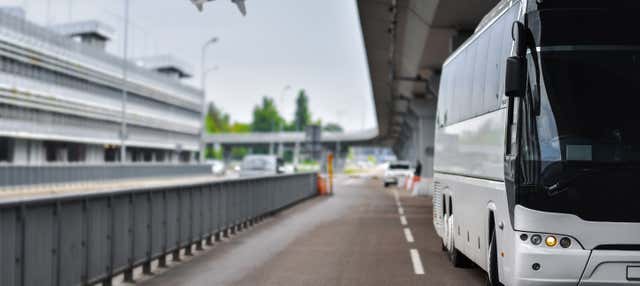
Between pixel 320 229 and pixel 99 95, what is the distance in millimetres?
76164

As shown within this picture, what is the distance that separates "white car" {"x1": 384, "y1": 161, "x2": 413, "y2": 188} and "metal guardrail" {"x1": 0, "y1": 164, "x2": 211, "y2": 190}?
49.2 feet

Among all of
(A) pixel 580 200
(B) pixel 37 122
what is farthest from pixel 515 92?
(B) pixel 37 122

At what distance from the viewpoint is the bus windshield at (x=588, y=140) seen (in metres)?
7.04

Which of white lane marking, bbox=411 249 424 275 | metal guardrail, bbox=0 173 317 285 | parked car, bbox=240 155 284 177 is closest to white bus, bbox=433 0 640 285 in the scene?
white lane marking, bbox=411 249 424 275

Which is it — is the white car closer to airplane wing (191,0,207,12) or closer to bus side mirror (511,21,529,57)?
airplane wing (191,0,207,12)

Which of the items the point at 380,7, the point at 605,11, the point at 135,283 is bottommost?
the point at 135,283

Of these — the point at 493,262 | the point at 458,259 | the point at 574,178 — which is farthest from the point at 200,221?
the point at 574,178

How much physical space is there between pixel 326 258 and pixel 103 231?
451cm

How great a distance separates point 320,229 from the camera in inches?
734

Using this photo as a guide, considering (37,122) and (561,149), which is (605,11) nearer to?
(561,149)

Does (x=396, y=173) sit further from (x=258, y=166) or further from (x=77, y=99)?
(x=77, y=99)

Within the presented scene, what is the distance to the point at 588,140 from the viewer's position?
712 cm

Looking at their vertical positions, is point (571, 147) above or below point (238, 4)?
below

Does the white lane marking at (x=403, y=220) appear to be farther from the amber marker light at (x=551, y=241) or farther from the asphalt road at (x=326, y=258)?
the amber marker light at (x=551, y=241)
